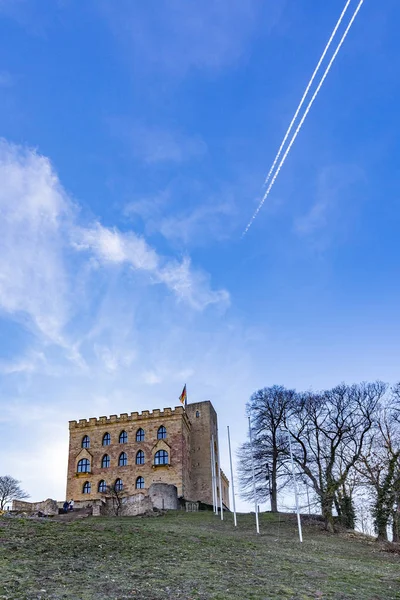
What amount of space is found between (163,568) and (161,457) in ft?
133

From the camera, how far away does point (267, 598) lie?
461 inches

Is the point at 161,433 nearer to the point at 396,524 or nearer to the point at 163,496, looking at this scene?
the point at 163,496

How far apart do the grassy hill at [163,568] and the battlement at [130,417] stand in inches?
1258

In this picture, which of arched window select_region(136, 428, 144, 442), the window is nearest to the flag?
arched window select_region(136, 428, 144, 442)

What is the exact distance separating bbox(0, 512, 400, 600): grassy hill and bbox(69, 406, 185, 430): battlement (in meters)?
31.9

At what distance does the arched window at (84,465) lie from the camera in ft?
182

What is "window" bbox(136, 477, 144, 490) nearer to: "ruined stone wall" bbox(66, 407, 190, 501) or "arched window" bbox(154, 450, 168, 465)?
"ruined stone wall" bbox(66, 407, 190, 501)

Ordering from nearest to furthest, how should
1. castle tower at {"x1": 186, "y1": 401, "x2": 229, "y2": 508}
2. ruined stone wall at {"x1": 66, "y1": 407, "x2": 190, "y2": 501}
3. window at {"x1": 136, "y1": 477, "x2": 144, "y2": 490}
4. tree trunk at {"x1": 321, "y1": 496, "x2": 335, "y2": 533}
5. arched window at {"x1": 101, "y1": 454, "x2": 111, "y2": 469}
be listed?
1. tree trunk at {"x1": 321, "y1": 496, "x2": 335, "y2": 533}
2. ruined stone wall at {"x1": 66, "y1": 407, "x2": 190, "y2": 501}
3. window at {"x1": 136, "y1": 477, "x2": 144, "y2": 490}
4. arched window at {"x1": 101, "y1": 454, "x2": 111, "y2": 469}
5. castle tower at {"x1": 186, "y1": 401, "x2": 229, "y2": 508}

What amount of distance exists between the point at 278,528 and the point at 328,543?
637 cm

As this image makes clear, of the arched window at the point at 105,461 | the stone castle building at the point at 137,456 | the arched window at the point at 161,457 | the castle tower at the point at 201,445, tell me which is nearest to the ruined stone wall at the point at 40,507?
the stone castle building at the point at 137,456

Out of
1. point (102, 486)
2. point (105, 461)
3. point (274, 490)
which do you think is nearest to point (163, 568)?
point (274, 490)

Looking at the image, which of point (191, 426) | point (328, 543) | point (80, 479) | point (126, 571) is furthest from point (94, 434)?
point (126, 571)

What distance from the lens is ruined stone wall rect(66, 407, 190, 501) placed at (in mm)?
52875

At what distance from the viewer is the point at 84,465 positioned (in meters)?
55.9
